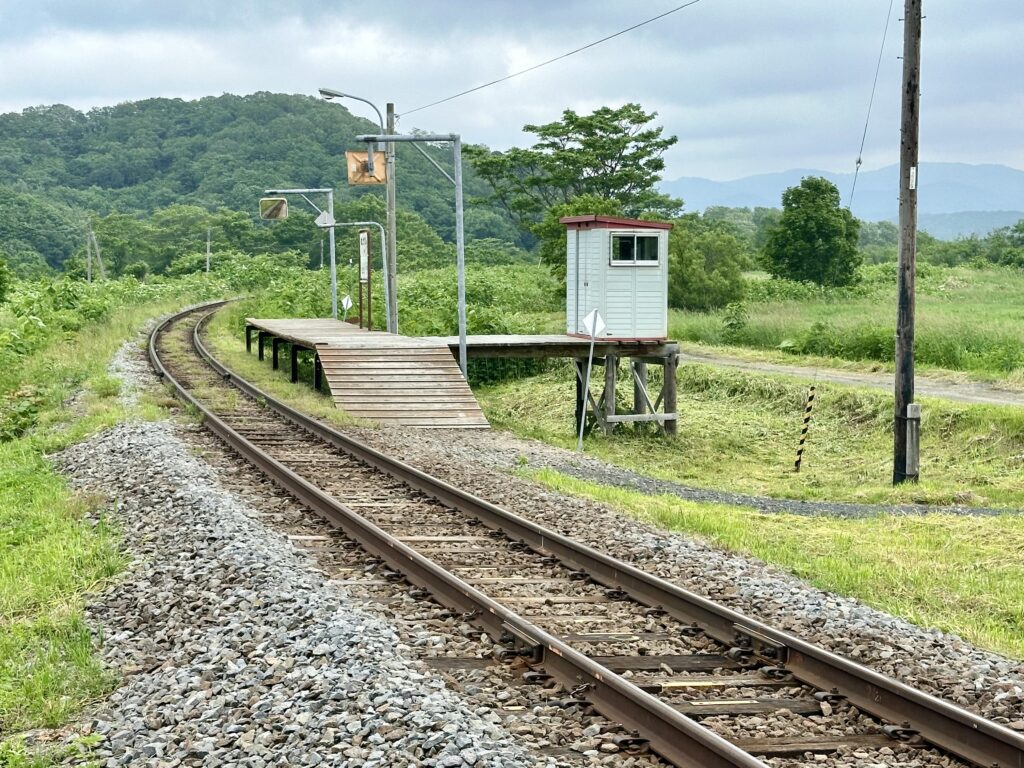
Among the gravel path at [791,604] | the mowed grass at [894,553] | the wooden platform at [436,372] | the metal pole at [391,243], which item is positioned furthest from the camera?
the metal pole at [391,243]

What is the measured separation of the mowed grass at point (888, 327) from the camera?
25141mm

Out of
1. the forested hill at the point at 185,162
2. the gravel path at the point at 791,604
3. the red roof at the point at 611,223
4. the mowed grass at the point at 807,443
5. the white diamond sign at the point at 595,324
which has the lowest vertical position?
the mowed grass at the point at 807,443

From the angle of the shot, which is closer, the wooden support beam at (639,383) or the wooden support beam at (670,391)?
the wooden support beam at (670,391)

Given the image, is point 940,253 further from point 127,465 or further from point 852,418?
point 127,465

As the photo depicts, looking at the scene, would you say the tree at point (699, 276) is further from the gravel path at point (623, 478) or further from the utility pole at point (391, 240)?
the gravel path at point (623, 478)

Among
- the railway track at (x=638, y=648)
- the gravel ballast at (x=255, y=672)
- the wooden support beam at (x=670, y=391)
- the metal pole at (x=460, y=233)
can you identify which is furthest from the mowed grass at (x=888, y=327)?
the gravel ballast at (x=255, y=672)

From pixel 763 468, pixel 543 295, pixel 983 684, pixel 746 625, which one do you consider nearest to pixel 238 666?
pixel 746 625

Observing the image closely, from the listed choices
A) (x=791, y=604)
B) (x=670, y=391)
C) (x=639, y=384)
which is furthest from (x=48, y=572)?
(x=639, y=384)

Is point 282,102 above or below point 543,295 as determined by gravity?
above

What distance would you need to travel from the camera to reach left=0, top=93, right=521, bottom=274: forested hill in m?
92.8

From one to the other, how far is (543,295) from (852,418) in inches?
1010

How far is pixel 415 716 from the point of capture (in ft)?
18.1

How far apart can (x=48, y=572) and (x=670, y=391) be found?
49.0 ft

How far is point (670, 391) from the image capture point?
886 inches
